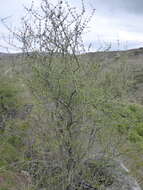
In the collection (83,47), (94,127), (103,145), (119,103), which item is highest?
(83,47)

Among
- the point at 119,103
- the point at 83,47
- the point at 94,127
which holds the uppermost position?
the point at 83,47

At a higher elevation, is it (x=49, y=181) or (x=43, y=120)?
(x=43, y=120)

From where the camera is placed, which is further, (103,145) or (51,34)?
(103,145)

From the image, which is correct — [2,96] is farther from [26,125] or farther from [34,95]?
[34,95]

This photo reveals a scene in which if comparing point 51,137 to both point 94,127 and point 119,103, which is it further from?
point 119,103

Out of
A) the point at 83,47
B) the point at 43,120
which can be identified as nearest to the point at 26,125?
the point at 43,120

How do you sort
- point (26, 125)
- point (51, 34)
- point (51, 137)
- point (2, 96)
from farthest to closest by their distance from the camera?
point (2, 96) → point (26, 125) → point (51, 137) → point (51, 34)

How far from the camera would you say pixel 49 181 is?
478 centimetres

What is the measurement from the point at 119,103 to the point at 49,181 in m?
1.67

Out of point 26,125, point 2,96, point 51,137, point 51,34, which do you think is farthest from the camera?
point 2,96

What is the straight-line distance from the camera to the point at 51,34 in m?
4.34

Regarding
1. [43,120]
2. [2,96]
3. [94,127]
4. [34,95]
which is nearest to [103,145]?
[94,127]

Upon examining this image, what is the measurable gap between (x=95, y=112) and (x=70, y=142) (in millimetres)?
599

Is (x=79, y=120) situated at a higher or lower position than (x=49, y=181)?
higher
